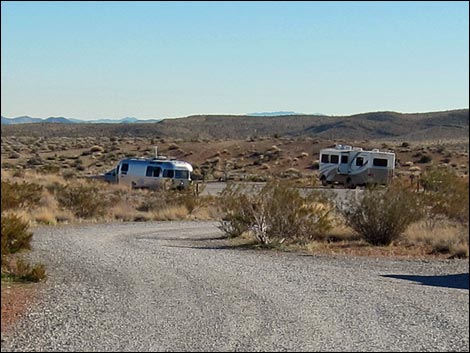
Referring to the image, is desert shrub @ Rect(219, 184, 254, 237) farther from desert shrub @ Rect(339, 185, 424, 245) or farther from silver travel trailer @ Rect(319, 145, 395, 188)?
silver travel trailer @ Rect(319, 145, 395, 188)

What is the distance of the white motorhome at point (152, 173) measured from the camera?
131ft

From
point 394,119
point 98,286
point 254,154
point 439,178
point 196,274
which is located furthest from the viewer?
point 394,119

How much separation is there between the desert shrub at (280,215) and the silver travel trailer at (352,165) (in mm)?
24321

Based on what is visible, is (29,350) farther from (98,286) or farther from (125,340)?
(98,286)

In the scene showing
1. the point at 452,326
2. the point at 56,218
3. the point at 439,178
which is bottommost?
the point at 56,218

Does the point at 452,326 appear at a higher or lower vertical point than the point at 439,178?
lower

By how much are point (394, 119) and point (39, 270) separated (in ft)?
325

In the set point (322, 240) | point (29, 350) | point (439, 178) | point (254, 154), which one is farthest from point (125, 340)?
point (254, 154)

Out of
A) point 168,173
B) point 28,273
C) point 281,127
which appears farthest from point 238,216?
point 281,127

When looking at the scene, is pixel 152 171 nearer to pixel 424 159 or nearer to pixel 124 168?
pixel 124 168

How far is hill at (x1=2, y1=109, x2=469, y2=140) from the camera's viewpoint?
318ft

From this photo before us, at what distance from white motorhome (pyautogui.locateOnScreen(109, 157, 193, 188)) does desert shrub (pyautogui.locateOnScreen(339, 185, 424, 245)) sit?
2109 cm

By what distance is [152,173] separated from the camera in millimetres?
40125

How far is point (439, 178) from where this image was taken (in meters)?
8.77
